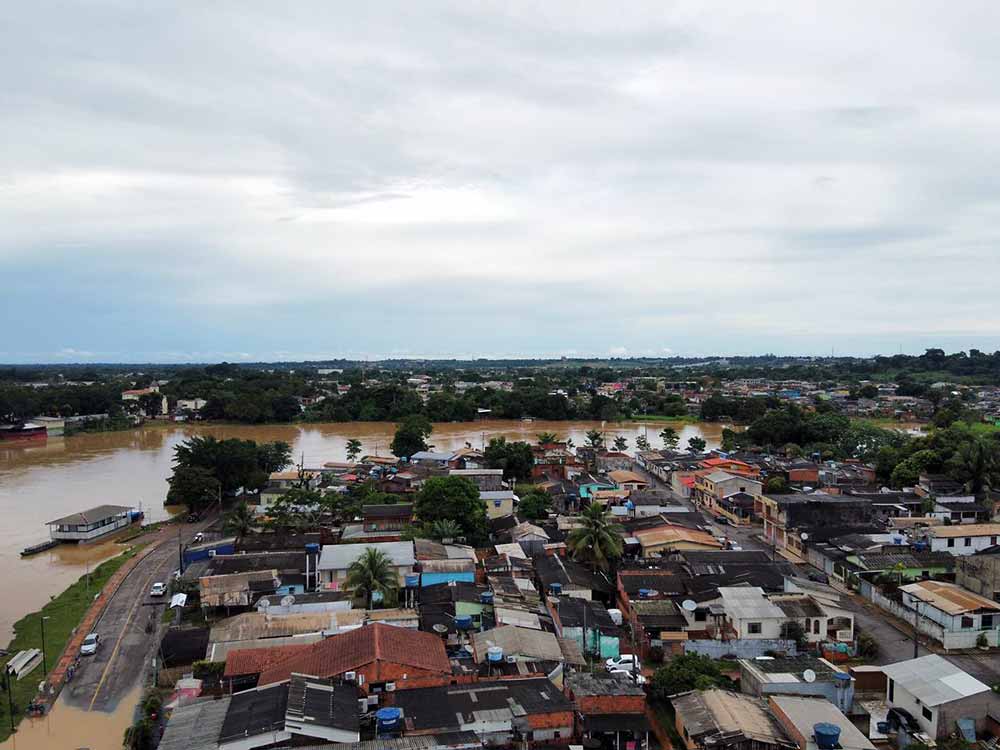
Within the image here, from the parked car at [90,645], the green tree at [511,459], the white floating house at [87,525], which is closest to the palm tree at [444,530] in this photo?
the parked car at [90,645]

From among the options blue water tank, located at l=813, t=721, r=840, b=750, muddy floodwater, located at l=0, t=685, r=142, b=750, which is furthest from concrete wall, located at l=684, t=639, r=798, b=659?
muddy floodwater, located at l=0, t=685, r=142, b=750

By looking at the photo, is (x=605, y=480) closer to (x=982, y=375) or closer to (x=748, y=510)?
(x=748, y=510)

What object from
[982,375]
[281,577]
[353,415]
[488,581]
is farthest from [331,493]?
[982,375]

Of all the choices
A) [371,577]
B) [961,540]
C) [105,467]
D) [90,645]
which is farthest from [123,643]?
[105,467]

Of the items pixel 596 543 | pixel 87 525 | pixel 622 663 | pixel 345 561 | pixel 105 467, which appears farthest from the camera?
pixel 105 467

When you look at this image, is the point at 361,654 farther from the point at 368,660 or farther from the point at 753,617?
the point at 753,617

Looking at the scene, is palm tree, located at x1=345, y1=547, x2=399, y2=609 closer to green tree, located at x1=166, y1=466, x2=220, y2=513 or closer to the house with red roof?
the house with red roof
